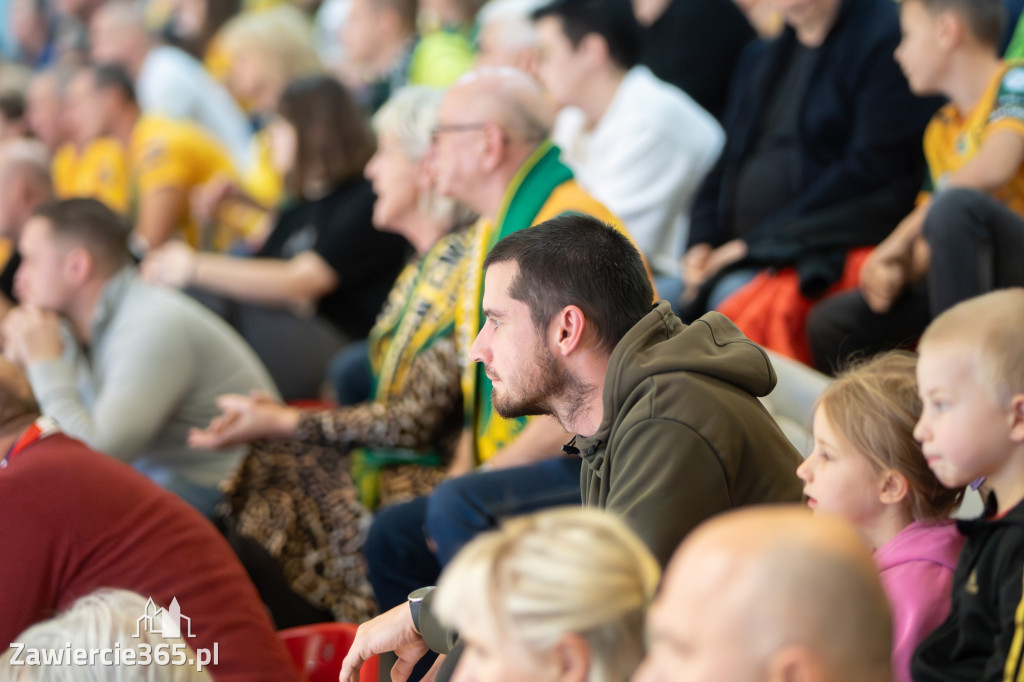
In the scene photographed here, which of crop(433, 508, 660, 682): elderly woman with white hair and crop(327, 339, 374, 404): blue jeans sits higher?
crop(433, 508, 660, 682): elderly woman with white hair

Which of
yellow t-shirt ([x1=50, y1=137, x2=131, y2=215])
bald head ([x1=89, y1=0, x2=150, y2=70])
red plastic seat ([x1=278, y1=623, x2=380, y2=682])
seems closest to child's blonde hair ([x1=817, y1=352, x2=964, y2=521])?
red plastic seat ([x1=278, y1=623, x2=380, y2=682])

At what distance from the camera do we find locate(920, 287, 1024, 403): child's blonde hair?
1.50 metres

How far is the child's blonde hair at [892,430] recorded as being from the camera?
64.8 inches

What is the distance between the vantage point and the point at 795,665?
91cm

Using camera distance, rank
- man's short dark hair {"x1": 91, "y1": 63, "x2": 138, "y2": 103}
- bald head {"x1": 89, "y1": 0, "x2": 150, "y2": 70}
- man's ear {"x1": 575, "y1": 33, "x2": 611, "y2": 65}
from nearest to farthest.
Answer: man's ear {"x1": 575, "y1": 33, "x2": 611, "y2": 65} < man's short dark hair {"x1": 91, "y1": 63, "x2": 138, "y2": 103} < bald head {"x1": 89, "y1": 0, "x2": 150, "y2": 70}

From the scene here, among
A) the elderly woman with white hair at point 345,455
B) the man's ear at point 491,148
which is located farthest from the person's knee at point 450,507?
the man's ear at point 491,148

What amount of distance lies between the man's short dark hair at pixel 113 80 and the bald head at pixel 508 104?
8.63ft

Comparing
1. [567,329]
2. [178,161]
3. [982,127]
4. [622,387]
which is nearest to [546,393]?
[567,329]

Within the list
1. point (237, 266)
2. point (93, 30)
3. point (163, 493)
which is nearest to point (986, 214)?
point (163, 493)

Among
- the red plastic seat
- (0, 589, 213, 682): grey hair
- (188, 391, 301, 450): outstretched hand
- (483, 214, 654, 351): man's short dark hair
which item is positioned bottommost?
the red plastic seat

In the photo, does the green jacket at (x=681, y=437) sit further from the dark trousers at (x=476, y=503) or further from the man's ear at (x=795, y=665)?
the dark trousers at (x=476, y=503)

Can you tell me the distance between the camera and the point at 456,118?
2.71 meters

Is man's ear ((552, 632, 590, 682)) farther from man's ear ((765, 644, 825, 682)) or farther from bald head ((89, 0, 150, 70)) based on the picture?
bald head ((89, 0, 150, 70))

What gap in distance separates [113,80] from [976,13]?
143 inches
